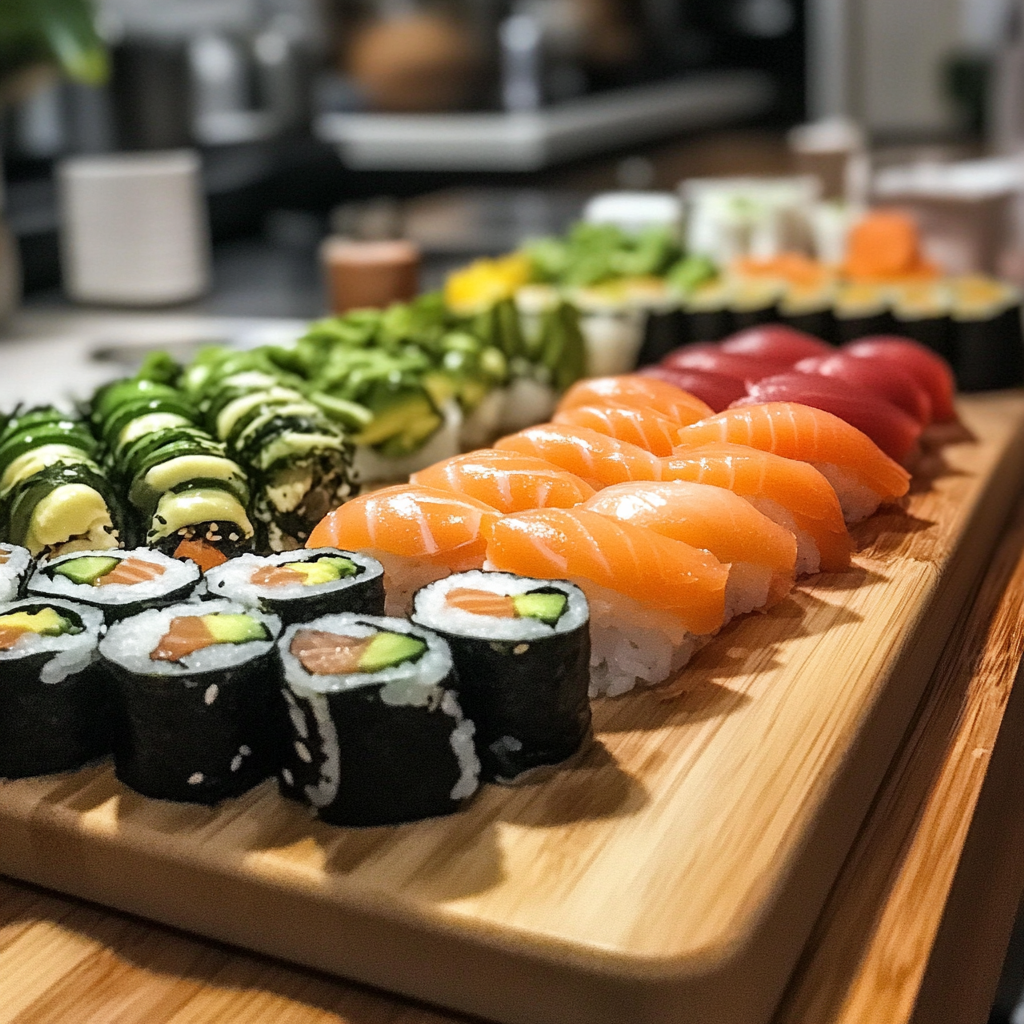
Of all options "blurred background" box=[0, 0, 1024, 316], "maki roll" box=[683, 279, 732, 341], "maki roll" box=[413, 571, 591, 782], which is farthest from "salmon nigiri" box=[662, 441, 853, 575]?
"blurred background" box=[0, 0, 1024, 316]

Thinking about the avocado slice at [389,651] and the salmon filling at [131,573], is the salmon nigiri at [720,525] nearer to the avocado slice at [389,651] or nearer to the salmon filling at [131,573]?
the avocado slice at [389,651]

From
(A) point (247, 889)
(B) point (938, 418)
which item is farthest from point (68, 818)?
(B) point (938, 418)

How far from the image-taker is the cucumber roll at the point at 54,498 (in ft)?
4.71


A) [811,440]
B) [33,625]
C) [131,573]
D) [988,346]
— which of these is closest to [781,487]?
[811,440]

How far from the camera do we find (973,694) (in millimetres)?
1502

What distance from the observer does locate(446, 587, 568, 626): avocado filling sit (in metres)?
1.17

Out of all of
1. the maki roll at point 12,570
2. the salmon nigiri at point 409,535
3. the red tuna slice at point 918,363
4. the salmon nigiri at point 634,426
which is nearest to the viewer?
the maki roll at point 12,570

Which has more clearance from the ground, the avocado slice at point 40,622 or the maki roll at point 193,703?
the avocado slice at point 40,622

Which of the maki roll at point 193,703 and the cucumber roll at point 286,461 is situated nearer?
the maki roll at point 193,703

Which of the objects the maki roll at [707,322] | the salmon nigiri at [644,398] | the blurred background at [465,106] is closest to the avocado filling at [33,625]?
the salmon nigiri at [644,398]

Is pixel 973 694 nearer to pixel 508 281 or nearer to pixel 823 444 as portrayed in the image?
pixel 823 444

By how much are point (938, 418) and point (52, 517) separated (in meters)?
1.52

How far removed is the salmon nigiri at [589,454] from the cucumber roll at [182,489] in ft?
1.15

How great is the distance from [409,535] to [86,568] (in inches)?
13.0
